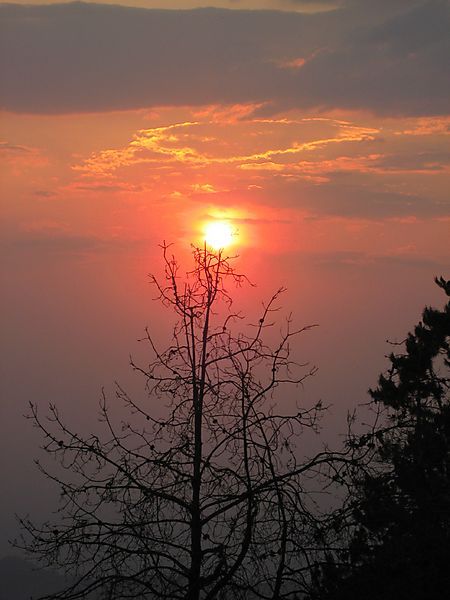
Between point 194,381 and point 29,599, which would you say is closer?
point 29,599

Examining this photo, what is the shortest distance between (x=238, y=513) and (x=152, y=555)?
2.95ft

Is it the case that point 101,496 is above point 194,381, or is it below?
below

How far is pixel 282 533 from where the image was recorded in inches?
340

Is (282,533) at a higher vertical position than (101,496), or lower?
lower

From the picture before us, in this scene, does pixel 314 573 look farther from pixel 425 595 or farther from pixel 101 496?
pixel 101 496

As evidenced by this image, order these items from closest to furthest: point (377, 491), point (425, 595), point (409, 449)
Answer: point (425, 595), point (377, 491), point (409, 449)

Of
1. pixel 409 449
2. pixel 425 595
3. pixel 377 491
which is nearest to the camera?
pixel 425 595

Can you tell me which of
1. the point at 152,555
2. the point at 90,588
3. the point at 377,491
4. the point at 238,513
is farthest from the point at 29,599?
the point at 377,491

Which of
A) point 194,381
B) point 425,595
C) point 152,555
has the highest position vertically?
point 194,381

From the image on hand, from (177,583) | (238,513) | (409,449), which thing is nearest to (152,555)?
(177,583)

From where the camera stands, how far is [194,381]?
9.55 metres

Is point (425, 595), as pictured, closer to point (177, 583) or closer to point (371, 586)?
point (371, 586)

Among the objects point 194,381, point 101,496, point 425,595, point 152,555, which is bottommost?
point 425,595

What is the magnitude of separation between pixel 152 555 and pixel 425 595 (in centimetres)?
251
